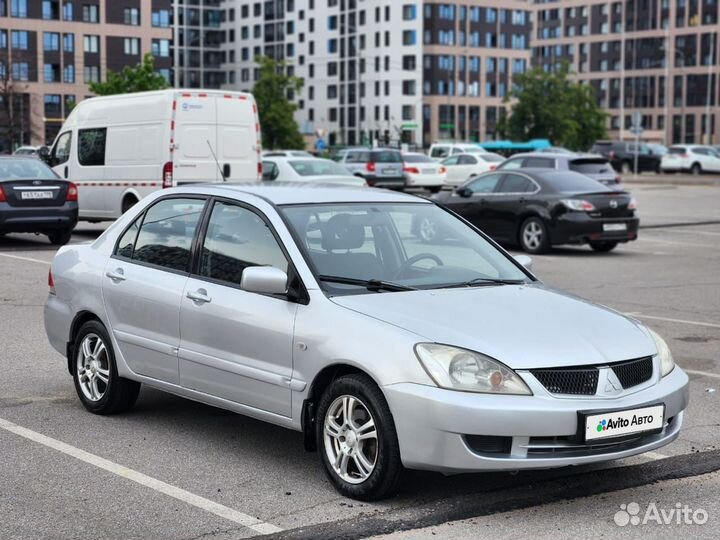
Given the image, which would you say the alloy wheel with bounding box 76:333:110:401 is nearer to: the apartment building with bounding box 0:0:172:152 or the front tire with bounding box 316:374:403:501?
the front tire with bounding box 316:374:403:501

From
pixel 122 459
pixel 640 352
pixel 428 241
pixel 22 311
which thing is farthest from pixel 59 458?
pixel 22 311

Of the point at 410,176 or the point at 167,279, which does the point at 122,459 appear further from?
the point at 410,176

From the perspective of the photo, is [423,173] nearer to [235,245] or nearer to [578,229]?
[578,229]

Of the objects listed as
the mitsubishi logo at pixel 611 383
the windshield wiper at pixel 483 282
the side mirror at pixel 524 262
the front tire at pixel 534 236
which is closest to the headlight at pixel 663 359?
the mitsubishi logo at pixel 611 383

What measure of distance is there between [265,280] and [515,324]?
1.25 m

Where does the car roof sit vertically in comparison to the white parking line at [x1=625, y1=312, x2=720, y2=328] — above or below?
above

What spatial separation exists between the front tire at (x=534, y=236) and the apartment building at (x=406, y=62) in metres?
106

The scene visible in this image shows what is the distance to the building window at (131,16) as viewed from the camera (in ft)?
229

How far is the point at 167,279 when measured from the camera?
6.69m

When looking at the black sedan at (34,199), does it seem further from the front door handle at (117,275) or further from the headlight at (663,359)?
the headlight at (663,359)

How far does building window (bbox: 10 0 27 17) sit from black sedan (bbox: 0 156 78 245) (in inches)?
2533

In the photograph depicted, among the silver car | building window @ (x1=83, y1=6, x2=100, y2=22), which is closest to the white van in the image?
the silver car

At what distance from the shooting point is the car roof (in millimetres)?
6500

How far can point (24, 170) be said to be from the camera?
63.3 ft
